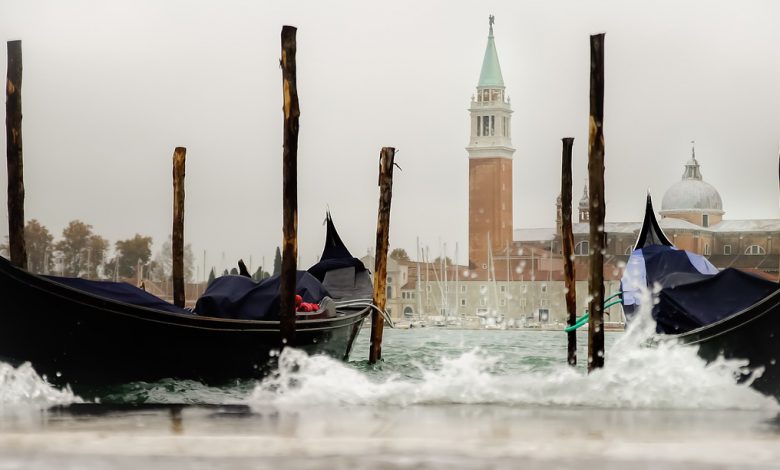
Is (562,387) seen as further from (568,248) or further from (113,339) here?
(568,248)

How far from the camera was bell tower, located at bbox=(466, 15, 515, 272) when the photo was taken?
2469 inches

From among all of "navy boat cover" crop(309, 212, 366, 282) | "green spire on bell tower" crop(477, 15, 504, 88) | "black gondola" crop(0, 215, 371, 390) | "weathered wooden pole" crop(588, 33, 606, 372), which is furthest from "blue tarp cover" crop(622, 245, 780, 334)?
"green spire on bell tower" crop(477, 15, 504, 88)

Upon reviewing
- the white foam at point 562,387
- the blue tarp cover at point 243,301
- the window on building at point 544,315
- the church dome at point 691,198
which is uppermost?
the church dome at point 691,198

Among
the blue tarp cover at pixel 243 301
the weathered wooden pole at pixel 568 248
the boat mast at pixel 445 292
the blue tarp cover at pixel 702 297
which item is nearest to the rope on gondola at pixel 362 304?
the weathered wooden pole at pixel 568 248

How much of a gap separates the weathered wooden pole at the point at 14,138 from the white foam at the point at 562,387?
2.15 m

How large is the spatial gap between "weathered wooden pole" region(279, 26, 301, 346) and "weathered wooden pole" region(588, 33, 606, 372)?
6.51ft

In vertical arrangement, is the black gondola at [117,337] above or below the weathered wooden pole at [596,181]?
below

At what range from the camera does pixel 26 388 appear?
7.91m

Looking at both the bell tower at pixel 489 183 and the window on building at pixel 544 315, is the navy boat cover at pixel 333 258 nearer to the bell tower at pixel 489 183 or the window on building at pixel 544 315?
the bell tower at pixel 489 183

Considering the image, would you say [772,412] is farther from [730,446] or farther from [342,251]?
[342,251]

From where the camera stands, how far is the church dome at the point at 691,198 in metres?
64.2

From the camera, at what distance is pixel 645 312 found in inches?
376

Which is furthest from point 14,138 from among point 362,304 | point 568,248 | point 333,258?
point 568,248

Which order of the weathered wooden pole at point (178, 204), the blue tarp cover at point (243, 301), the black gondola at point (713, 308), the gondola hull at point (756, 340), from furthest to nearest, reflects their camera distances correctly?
1. the weathered wooden pole at point (178, 204)
2. the blue tarp cover at point (243, 301)
3. the black gondola at point (713, 308)
4. the gondola hull at point (756, 340)
